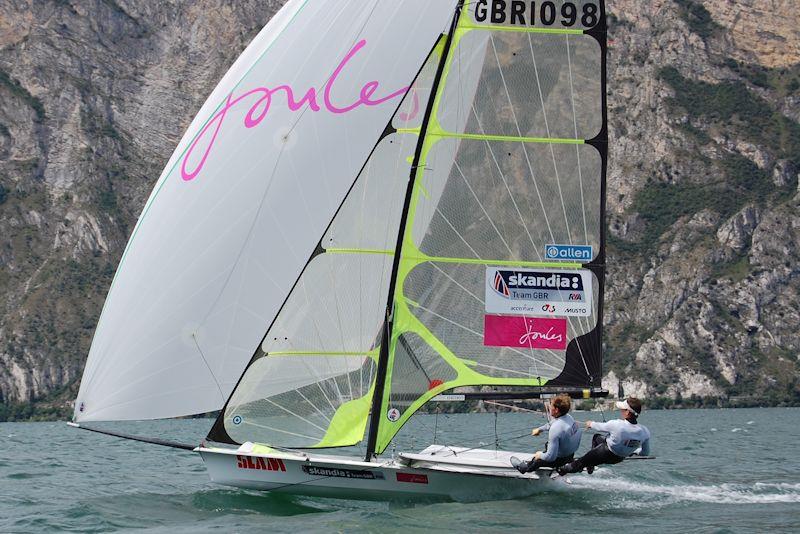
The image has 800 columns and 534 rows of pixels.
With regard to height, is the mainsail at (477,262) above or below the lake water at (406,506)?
above

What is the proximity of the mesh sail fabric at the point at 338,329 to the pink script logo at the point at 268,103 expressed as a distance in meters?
0.55

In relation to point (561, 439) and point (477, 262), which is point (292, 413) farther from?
point (561, 439)

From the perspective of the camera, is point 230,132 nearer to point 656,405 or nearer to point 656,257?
point 656,405

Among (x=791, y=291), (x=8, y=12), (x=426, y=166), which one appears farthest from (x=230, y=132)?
(x=8, y=12)

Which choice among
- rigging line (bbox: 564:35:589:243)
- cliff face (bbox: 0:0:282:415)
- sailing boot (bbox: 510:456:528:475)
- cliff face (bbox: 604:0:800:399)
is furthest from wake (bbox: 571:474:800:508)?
cliff face (bbox: 604:0:800:399)

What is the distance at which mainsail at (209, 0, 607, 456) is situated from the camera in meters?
14.7

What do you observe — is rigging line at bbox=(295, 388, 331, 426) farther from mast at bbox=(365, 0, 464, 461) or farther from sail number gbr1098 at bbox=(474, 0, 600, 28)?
sail number gbr1098 at bbox=(474, 0, 600, 28)

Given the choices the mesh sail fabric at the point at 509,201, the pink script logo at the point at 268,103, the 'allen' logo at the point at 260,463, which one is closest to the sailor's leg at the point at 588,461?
the mesh sail fabric at the point at 509,201

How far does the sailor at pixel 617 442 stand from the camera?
13781mm

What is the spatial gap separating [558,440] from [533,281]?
2.12 m

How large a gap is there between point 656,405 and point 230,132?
300ft

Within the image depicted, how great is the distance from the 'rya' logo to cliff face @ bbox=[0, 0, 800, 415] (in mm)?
87857

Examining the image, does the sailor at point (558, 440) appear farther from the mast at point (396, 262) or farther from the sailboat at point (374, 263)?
the mast at point (396, 262)

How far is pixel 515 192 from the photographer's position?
48.9ft
